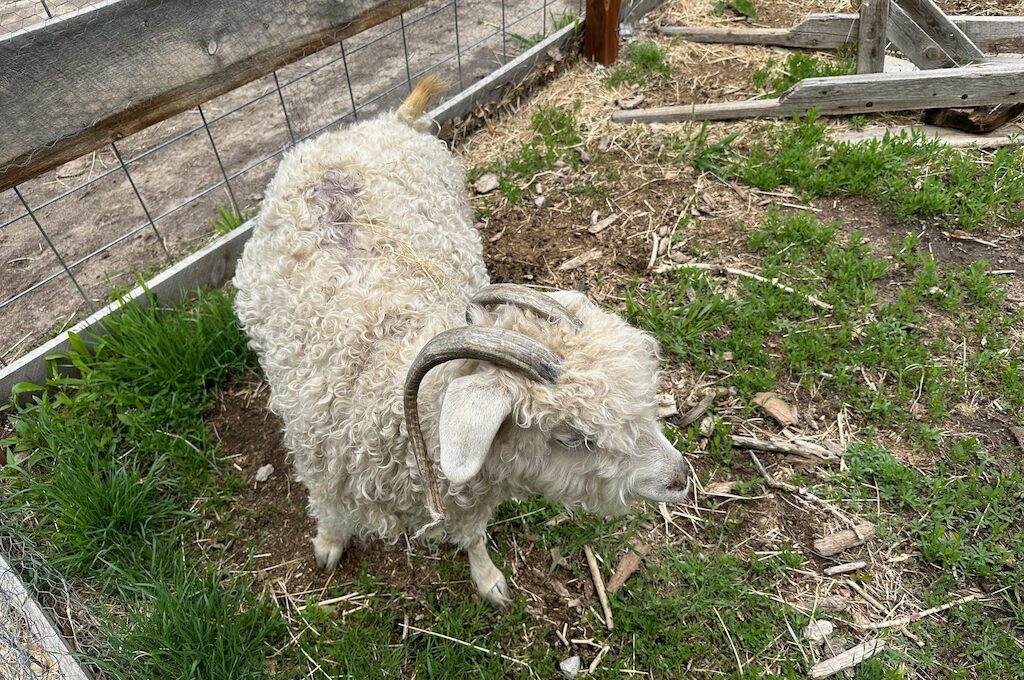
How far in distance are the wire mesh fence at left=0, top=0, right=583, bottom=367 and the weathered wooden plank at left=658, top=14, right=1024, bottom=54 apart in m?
1.33

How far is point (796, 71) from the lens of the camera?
17.6 ft

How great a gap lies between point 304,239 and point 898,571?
10.1 ft

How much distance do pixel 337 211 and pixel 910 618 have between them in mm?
3081

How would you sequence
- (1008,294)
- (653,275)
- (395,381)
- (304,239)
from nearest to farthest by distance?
(395,381) < (304,239) < (1008,294) < (653,275)

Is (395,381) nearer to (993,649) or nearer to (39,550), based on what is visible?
(39,550)

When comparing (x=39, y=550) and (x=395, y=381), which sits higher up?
(x=395, y=381)

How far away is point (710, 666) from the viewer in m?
2.72

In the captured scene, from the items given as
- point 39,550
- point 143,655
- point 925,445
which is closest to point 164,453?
point 39,550

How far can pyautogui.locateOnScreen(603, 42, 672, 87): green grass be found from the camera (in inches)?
225

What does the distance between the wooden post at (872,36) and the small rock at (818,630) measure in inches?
173

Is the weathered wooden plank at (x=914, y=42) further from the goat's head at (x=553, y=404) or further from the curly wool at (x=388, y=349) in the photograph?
the goat's head at (x=553, y=404)

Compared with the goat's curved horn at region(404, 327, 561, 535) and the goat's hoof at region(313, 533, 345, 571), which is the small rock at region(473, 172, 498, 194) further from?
the goat's curved horn at region(404, 327, 561, 535)

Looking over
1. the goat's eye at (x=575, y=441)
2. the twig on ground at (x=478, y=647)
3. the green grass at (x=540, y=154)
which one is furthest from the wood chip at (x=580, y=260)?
the twig on ground at (x=478, y=647)

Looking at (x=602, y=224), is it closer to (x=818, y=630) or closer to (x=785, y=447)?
(x=785, y=447)
